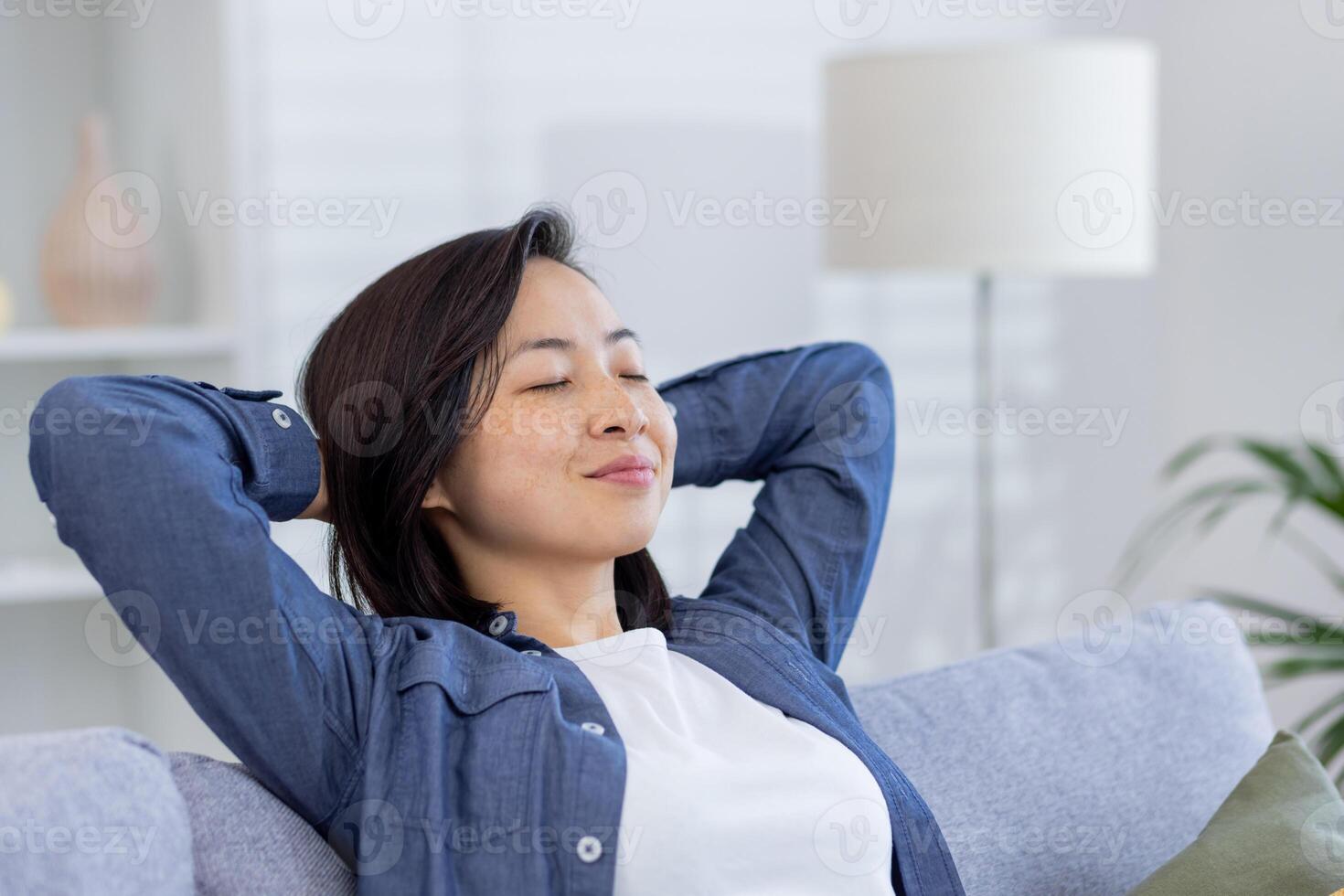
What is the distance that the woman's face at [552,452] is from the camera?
1.23 m

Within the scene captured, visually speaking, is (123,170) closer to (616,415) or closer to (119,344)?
(119,344)

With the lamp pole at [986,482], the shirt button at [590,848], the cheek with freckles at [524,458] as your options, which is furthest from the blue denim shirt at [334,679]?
the lamp pole at [986,482]

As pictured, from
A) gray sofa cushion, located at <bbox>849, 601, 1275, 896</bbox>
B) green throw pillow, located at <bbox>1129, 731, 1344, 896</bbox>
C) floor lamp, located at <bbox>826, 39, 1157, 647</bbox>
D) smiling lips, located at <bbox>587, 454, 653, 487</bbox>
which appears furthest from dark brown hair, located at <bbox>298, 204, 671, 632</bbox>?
floor lamp, located at <bbox>826, 39, 1157, 647</bbox>

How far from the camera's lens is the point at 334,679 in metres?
1.06

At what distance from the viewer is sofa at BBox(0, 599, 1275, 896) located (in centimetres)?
95

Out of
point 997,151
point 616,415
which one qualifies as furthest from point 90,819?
point 997,151

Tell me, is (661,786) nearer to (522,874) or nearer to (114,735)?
(522,874)

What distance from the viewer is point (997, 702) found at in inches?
58.2

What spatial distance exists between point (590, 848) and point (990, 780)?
52 cm

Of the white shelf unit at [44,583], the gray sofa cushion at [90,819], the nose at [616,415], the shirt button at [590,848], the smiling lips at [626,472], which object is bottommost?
the white shelf unit at [44,583]

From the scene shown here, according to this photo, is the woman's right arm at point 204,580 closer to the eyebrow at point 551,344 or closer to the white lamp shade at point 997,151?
the eyebrow at point 551,344

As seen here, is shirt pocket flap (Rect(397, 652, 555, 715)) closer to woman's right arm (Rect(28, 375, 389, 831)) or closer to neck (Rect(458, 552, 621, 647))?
woman's right arm (Rect(28, 375, 389, 831))

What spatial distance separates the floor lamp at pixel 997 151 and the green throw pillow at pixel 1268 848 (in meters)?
1.17

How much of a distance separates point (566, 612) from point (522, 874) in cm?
32
